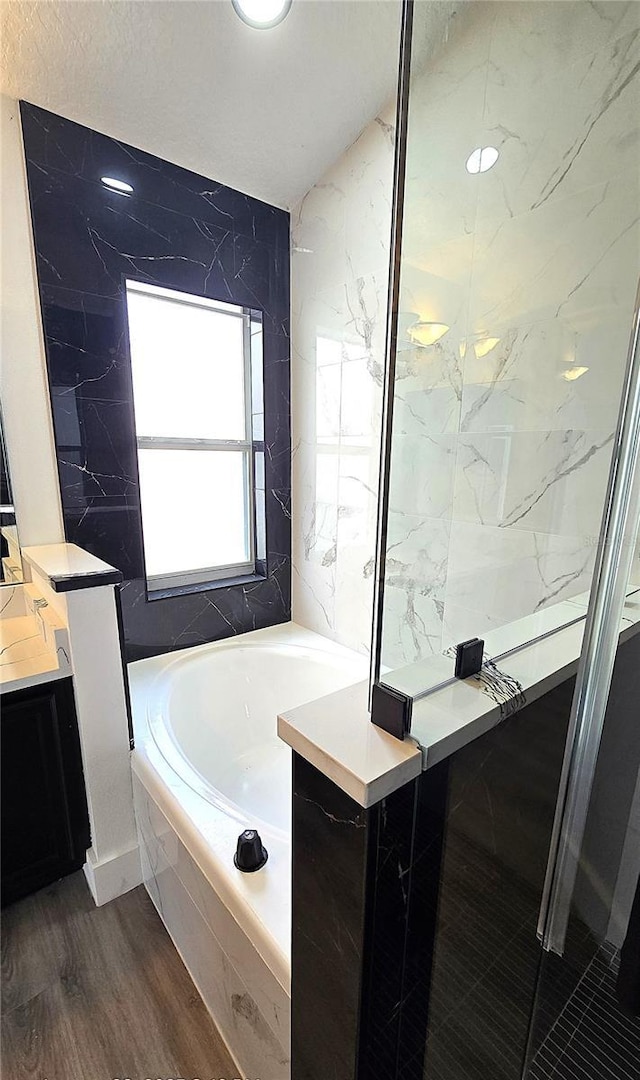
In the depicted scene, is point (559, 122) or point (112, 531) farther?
point (112, 531)

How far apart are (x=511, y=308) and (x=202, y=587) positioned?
1.78 meters

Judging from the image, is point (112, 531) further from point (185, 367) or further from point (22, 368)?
point (185, 367)

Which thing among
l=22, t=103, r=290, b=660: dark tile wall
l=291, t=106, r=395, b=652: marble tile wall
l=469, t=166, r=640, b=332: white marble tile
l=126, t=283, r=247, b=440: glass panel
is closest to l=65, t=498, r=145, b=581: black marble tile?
l=22, t=103, r=290, b=660: dark tile wall

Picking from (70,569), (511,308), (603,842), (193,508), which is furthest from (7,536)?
(603,842)

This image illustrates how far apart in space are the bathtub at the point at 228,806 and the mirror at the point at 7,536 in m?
0.65

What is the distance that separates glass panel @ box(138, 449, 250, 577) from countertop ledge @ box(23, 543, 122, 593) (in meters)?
0.53

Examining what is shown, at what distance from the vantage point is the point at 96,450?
75.0 inches

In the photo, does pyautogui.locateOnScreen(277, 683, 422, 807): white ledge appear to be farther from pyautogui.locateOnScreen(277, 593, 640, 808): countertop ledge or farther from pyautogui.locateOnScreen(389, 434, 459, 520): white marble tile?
pyautogui.locateOnScreen(389, 434, 459, 520): white marble tile

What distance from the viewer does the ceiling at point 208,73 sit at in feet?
4.42

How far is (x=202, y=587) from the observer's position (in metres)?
2.31

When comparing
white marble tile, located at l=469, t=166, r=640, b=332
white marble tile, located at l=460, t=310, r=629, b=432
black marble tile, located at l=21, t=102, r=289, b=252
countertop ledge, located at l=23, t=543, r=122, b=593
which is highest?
black marble tile, located at l=21, t=102, r=289, b=252

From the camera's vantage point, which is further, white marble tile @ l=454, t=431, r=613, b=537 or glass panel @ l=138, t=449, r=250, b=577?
glass panel @ l=138, t=449, r=250, b=577

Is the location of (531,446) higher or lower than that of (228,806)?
higher

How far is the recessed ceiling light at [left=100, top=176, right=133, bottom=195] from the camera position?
179 cm
